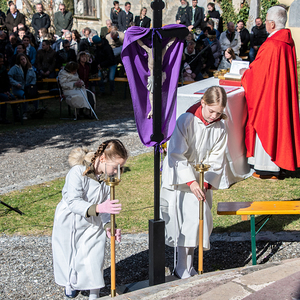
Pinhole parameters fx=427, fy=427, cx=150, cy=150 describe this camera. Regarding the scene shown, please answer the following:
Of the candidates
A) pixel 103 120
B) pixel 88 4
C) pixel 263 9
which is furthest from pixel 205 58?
pixel 88 4

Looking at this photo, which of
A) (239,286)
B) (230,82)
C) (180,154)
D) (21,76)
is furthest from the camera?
(21,76)

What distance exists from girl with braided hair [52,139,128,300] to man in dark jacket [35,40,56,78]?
9730 millimetres

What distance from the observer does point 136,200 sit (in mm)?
5570

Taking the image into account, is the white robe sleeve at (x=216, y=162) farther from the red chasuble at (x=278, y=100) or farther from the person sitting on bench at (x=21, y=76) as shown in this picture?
the person sitting on bench at (x=21, y=76)

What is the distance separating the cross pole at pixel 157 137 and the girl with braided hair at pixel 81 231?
31 centimetres

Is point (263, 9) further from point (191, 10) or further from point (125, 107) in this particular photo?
point (125, 107)

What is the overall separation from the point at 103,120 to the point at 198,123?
718 cm

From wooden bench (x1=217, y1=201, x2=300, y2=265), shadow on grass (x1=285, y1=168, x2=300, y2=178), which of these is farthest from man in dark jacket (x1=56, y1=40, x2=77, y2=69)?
wooden bench (x1=217, y1=201, x2=300, y2=265)

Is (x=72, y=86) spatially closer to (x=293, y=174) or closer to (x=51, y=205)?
(x=51, y=205)

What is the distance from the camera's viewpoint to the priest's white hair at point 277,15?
5.87 metres

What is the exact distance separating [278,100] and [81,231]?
12.8 ft

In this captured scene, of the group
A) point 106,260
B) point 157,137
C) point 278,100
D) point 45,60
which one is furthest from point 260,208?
point 45,60

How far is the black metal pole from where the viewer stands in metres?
2.96

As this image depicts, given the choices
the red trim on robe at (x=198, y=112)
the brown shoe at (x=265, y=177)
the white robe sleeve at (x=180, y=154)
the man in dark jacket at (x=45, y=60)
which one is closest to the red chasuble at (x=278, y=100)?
the brown shoe at (x=265, y=177)
